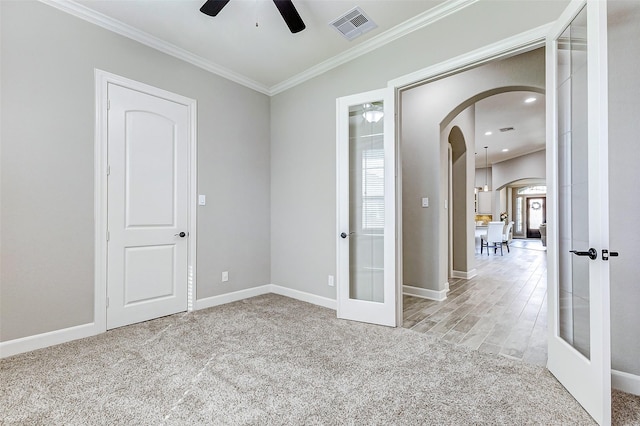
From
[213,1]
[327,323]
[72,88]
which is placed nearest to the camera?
[213,1]

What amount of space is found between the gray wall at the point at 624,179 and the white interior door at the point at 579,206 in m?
0.28

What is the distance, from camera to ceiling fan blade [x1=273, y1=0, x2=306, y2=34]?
7.39 ft

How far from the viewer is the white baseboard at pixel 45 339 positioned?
2.35 m

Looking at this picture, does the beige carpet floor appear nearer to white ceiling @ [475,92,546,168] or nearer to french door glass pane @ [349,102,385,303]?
french door glass pane @ [349,102,385,303]

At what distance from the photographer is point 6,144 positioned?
2.34m

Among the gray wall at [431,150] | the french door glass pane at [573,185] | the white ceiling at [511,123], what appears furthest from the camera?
the white ceiling at [511,123]

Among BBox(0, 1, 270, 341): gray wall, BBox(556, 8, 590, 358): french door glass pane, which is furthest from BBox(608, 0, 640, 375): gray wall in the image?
BBox(0, 1, 270, 341): gray wall

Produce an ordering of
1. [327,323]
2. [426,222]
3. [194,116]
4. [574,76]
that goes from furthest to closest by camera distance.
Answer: [426,222] → [194,116] → [327,323] → [574,76]

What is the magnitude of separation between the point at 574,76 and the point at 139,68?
374 centimetres

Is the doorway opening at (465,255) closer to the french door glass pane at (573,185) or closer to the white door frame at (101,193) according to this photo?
the french door glass pane at (573,185)

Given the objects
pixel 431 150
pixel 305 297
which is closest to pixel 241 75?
pixel 431 150

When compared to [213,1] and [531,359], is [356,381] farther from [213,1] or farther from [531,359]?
[213,1]

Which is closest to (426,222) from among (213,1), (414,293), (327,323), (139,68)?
(414,293)

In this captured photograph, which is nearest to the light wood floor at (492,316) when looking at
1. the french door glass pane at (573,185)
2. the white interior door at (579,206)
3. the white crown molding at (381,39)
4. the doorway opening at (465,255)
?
the doorway opening at (465,255)
